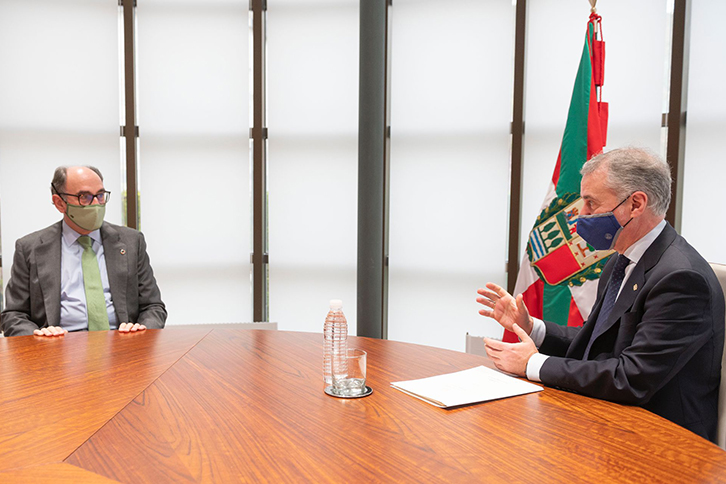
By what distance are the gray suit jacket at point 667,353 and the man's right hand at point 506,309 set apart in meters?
0.30

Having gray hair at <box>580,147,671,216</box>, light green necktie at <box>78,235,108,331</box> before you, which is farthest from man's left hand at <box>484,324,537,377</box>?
light green necktie at <box>78,235,108,331</box>

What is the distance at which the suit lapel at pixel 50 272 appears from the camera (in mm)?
2498

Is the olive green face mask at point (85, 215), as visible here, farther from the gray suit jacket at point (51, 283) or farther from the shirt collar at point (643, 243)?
the shirt collar at point (643, 243)

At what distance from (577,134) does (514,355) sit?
6.43 ft

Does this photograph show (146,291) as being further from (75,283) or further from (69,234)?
(69,234)

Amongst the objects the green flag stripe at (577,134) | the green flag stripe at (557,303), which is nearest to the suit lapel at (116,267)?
the green flag stripe at (557,303)

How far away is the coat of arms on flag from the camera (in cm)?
293

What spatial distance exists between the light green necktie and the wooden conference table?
80cm

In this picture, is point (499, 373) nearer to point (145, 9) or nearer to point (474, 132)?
point (474, 132)

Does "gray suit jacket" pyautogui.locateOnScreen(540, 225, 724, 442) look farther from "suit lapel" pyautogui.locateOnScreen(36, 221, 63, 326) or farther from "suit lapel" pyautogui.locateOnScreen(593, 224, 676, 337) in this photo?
"suit lapel" pyautogui.locateOnScreen(36, 221, 63, 326)

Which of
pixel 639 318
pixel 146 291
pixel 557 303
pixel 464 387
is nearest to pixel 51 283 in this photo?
pixel 146 291

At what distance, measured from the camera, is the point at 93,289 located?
258 centimetres

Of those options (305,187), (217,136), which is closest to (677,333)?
(305,187)

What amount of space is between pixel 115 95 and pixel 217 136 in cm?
86
